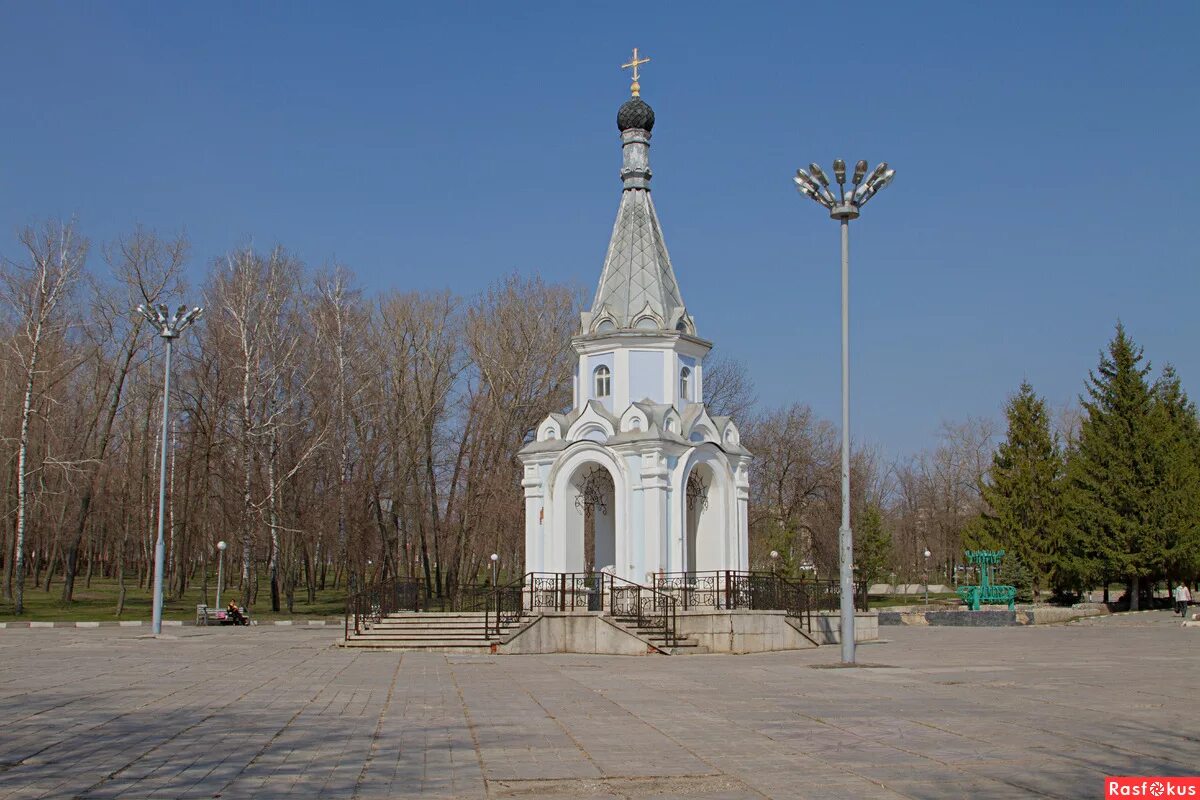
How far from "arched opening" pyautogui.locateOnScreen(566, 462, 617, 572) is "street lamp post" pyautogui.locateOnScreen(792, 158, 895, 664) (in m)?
9.21

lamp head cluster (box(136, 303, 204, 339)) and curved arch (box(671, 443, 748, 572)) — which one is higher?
lamp head cluster (box(136, 303, 204, 339))

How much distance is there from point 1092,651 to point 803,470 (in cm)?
3020

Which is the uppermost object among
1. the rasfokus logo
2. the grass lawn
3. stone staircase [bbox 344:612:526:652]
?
the rasfokus logo

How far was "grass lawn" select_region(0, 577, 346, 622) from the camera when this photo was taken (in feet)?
121

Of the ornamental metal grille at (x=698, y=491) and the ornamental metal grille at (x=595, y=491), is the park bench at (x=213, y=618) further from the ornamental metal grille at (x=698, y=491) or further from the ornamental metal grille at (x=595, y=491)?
the ornamental metal grille at (x=698, y=491)

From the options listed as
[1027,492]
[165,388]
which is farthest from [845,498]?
[1027,492]

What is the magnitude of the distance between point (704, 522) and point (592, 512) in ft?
11.0

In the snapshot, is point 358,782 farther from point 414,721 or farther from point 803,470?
point 803,470

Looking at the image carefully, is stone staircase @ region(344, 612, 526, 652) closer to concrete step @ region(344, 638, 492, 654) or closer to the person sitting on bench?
concrete step @ region(344, 638, 492, 654)

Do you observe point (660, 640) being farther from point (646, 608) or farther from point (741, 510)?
point (741, 510)

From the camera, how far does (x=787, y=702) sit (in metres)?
12.4

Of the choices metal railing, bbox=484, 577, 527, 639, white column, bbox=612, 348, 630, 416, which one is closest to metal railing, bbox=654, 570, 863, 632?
metal railing, bbox=484, 577, 527, 639

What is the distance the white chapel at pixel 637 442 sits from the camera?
25500 millimetres

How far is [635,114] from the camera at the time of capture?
28172 millimetres
